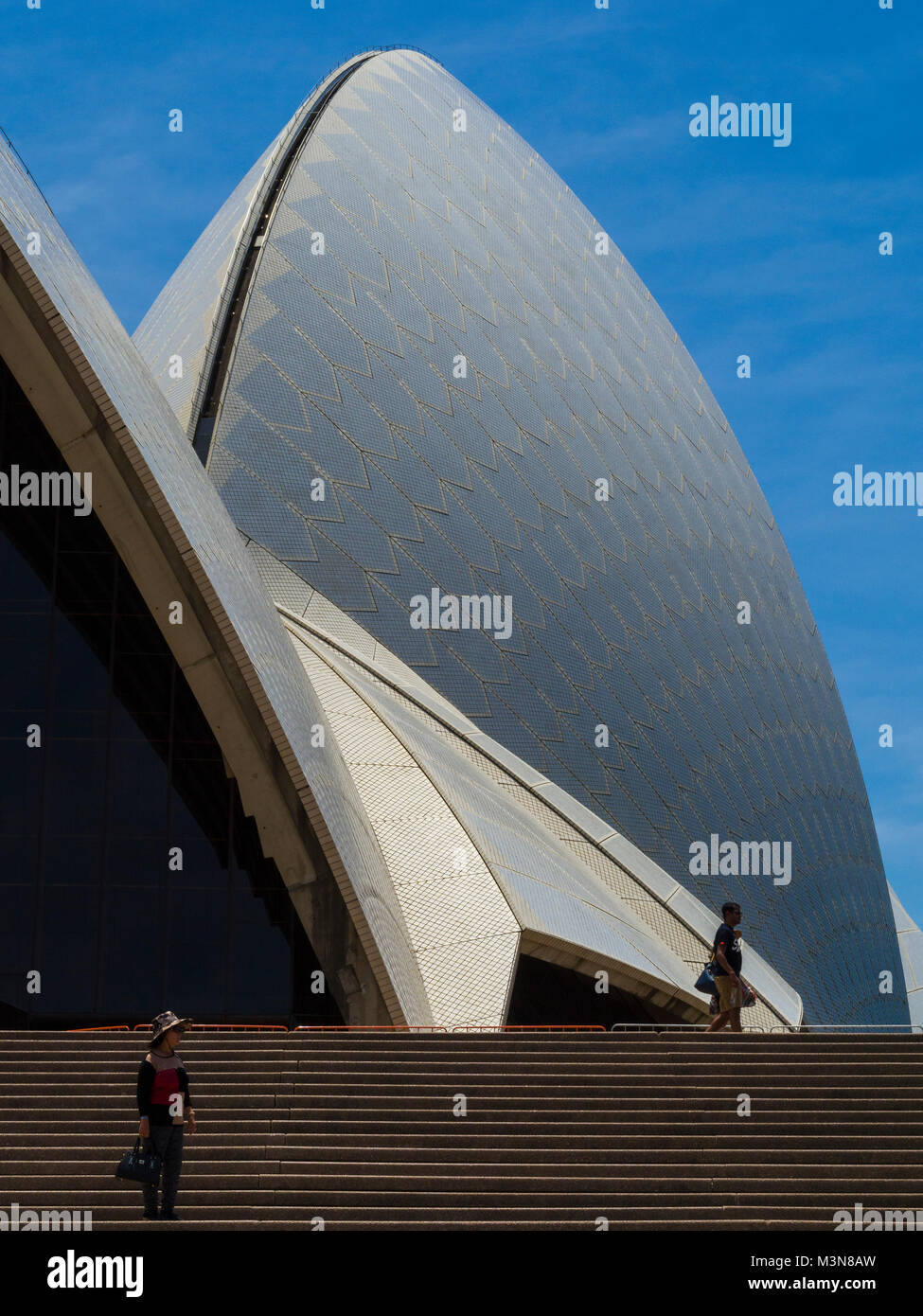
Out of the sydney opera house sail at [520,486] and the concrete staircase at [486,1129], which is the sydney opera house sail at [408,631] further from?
the concrete staircase at [486,1129]

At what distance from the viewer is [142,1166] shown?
7.79 meters

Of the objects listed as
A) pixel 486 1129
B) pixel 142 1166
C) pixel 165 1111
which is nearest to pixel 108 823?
pixel 486 1129

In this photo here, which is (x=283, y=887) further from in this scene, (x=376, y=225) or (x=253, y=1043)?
(x=376, y=225)

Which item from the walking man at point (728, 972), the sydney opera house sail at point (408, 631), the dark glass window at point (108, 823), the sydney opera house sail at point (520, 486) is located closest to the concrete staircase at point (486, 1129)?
the walking man at point (728, 972)

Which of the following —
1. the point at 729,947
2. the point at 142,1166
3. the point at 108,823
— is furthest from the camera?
the point at 108,823

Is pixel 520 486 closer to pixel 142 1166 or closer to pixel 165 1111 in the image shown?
pixel 165 1111

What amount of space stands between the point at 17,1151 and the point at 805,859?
14783 mm

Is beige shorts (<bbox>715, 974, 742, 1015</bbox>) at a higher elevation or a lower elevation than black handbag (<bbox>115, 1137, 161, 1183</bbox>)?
higher

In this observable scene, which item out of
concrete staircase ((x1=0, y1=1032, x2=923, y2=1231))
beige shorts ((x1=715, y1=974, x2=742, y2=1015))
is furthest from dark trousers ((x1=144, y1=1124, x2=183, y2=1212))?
beige shorts ((x1=715, y1=974, x2=742, y2=1015))

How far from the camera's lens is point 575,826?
58.2ft

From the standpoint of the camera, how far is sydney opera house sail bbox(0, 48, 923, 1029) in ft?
46.3

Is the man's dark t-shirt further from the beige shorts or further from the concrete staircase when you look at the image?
the concrete staircase

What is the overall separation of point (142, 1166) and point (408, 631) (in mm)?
11162

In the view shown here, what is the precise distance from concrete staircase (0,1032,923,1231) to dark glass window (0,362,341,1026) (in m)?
3.09
